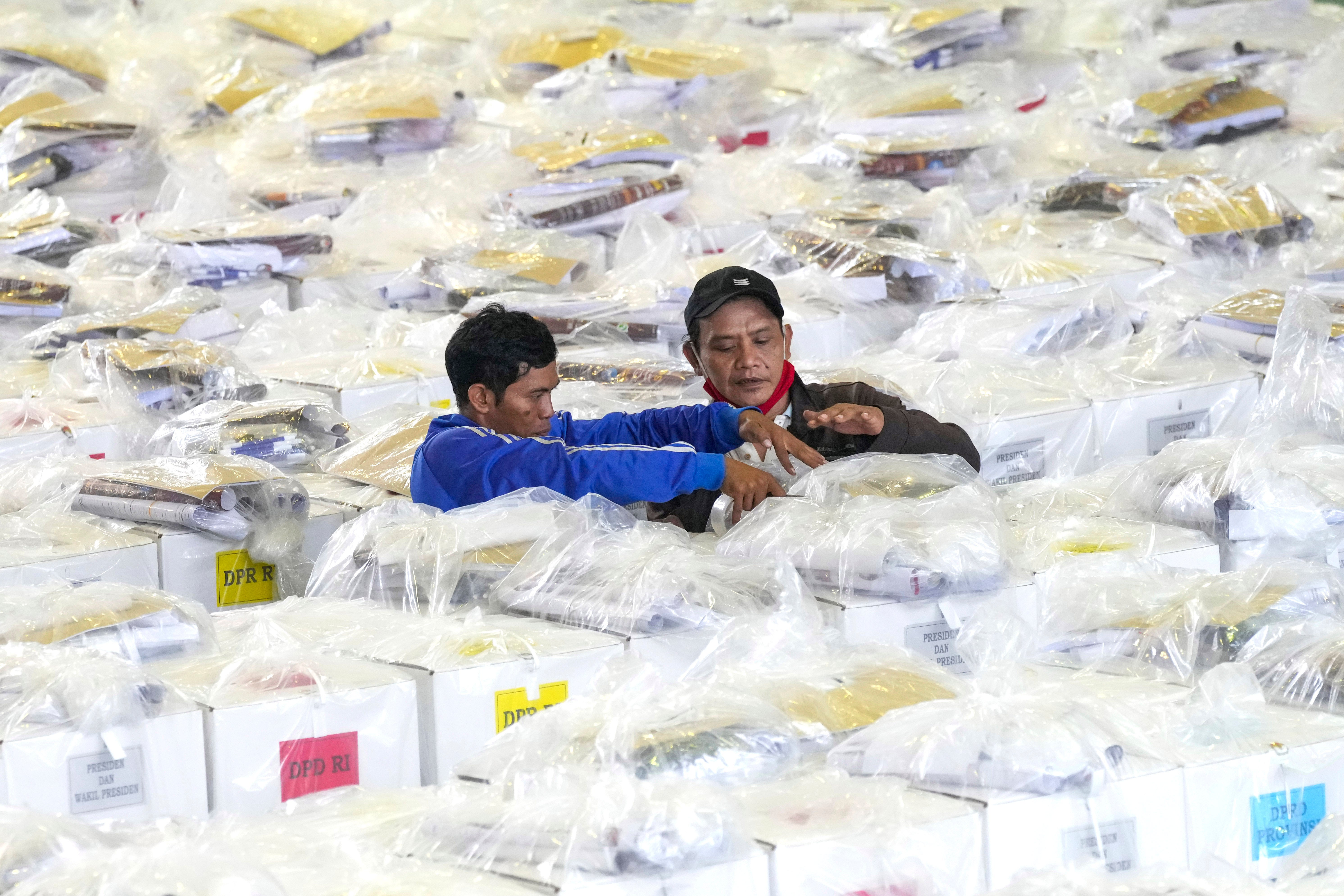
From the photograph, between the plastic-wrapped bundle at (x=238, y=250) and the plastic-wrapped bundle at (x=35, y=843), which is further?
the plastic-wrapped bundle at (x=238, y=250)

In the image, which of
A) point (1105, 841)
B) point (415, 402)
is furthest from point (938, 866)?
point (415, 402)

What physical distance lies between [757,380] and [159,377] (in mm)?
1314

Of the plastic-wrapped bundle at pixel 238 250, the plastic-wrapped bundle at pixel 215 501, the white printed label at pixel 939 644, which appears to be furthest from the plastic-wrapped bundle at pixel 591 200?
the white printed label at pixel 939 644

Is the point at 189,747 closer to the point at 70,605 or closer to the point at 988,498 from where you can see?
the point at 70,605

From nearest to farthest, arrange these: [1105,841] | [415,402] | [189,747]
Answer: [1105,841]
[189,747]
[415,402]

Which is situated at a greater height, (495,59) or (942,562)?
(495,59)

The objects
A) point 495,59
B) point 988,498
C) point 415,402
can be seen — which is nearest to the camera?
point 988,498

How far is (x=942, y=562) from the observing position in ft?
7.62

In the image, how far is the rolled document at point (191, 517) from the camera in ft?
9.27

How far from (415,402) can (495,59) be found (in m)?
3.12

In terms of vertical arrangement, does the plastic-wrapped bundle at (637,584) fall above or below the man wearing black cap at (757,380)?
below

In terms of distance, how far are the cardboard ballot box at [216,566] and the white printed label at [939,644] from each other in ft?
3.42

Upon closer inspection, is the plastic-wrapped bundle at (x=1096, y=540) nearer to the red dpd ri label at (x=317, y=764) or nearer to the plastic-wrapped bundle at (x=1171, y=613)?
the plastic-wrapped bundle at (x=1171, y=613)

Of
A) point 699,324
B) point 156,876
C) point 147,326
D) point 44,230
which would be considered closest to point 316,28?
point 44,230
